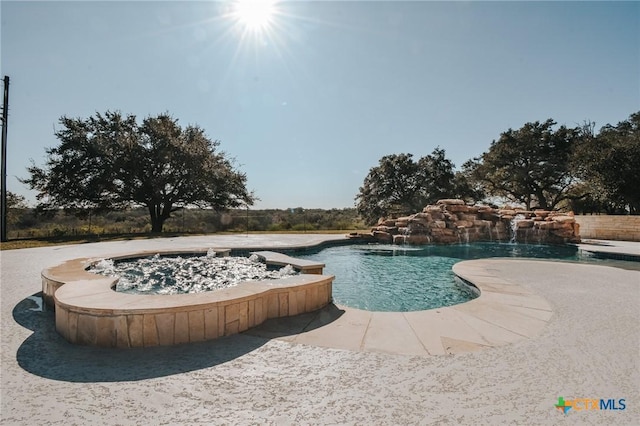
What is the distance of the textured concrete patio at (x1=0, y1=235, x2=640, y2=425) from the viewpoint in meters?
1.75

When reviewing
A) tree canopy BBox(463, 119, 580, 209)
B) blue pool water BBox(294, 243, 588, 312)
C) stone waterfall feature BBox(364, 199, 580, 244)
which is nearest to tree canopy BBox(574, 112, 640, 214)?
tree canopy BBox(463, 119, 580, 209)

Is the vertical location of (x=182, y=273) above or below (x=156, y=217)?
below

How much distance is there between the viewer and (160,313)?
109 inches

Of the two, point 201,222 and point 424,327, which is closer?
point 424,327

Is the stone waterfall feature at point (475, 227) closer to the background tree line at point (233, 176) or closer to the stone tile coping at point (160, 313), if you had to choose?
the background tree line at point (233, 176)

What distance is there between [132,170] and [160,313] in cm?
1773

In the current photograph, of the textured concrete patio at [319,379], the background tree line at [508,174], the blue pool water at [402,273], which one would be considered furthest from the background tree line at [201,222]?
the textured concrete patio at [319,379]

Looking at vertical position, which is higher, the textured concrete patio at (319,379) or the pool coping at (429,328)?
the textured concrete patio at (319,379)

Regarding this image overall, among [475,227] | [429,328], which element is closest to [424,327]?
[429,328]

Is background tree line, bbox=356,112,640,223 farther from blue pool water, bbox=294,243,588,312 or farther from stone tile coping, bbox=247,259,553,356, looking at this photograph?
stone tile coping, bbox=247,259,553,356

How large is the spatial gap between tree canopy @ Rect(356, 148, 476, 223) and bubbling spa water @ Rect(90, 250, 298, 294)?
17031 millimetres

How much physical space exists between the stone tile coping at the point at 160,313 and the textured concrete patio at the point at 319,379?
124mm

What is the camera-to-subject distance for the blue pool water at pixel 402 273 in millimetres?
5035

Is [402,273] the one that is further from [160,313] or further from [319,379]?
[160,313]
